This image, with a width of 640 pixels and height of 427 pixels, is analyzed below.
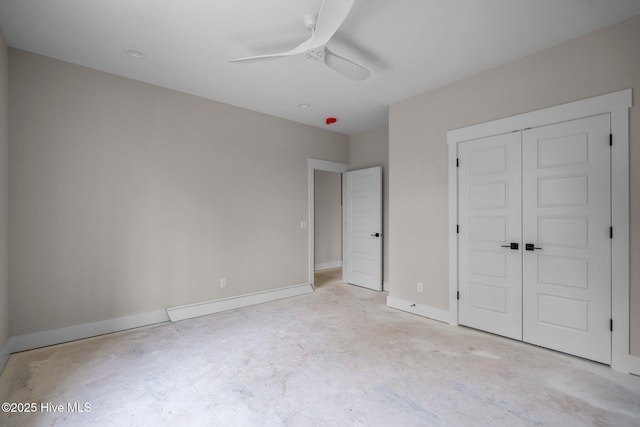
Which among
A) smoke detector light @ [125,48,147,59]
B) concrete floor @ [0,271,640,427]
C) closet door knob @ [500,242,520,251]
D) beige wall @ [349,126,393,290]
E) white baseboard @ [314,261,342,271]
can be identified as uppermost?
smoke detector light @ [125,48,147,59]

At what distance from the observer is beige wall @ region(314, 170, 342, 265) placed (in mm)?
6895

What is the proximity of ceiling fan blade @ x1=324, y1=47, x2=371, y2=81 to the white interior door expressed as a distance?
8.08ft

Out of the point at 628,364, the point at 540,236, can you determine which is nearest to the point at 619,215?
the point at 540,236

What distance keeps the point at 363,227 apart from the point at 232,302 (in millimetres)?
2464

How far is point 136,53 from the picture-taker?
2.80m

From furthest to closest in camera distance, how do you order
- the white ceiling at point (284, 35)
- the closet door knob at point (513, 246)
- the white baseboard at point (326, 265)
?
the white baseboard at point (326, 265), the closet door knob at point (513, 246), the white ceiling at point (284, 35)

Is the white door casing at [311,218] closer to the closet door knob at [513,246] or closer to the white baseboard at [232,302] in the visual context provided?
the white baseboard at [232,302]

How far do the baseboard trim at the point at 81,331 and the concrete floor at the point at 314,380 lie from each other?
10 cm

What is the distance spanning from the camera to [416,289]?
12.4ft

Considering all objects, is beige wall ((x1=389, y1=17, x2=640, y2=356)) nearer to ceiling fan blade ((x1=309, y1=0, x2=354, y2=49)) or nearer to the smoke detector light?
ceiling fan blade ((x1=309, y1=0, x2=354, y2=49))

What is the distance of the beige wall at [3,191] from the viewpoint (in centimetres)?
244

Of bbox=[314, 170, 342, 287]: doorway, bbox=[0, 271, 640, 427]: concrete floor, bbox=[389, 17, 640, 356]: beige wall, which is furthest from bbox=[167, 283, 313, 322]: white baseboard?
bbox=[314, 170, 342, 287]: doorway

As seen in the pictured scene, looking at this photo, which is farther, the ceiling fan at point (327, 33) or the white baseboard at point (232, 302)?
the white baseboard at point (232, 302)

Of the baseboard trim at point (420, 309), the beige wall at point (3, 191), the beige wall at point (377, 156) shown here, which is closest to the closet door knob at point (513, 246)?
the baseboard trim at point (420, 309)
